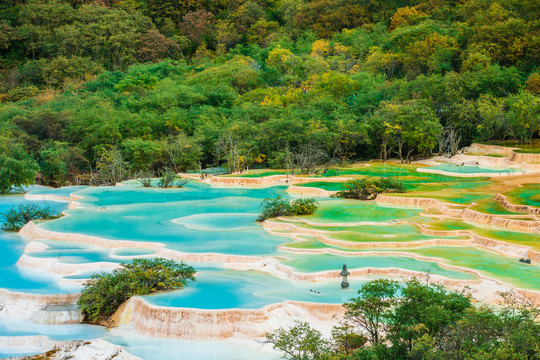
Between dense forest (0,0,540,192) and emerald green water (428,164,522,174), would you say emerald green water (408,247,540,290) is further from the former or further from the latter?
dense forest (0,0,540,192)

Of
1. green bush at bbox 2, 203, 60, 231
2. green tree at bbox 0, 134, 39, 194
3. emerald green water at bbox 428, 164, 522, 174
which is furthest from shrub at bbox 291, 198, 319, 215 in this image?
green tree at bbox 0, 134, 39, 194

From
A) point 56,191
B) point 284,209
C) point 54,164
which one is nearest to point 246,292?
point 284,209

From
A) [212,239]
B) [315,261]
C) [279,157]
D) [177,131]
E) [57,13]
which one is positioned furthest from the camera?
[57,13]

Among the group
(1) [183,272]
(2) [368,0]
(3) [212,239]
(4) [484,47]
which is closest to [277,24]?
(2) [368,0]

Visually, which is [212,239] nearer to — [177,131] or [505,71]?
[177,131]

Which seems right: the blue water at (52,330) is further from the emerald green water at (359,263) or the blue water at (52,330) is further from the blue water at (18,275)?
the emerald green water at (359,263)

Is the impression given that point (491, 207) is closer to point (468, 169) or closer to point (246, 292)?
point (246, 292)

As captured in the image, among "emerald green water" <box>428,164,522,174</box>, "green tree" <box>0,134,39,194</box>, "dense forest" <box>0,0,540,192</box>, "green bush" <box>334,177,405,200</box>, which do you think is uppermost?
"dense forest" <box>0,0,540,192</box>
